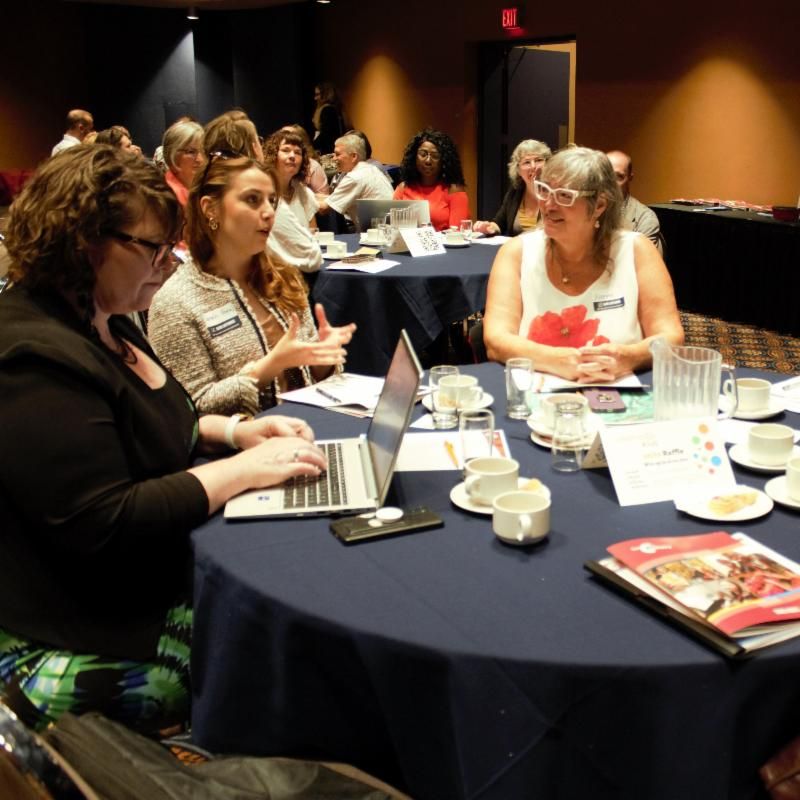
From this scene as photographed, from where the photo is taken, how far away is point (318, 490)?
65.2 inches

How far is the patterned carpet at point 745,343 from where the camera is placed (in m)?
5.62

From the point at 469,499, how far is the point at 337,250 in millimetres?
3414

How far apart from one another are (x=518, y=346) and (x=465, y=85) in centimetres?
838

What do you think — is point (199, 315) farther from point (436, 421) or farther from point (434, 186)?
point (434, 186)

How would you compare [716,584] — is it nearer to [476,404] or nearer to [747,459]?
[747,459]

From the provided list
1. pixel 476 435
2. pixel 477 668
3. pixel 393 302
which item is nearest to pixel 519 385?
pixel 476 435

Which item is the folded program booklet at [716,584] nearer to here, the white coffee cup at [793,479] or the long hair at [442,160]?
the white coffee cup at [793,479]

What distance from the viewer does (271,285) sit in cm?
271

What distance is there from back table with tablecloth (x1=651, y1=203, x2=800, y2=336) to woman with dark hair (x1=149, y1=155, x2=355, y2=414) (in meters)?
4.56

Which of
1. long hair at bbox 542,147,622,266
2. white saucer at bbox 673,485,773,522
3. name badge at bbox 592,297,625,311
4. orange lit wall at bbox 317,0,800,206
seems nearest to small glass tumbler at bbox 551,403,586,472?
white saucer at bbox 673,485,773,522

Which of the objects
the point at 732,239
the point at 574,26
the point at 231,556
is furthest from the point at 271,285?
the point at 574,26

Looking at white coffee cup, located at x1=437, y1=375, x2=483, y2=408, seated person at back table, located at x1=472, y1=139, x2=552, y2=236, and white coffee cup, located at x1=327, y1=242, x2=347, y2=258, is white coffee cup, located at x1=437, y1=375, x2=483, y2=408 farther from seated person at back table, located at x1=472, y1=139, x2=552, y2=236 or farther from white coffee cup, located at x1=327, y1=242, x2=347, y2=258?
seated person at back table, located at x1=472, y1=139, x2=552, y2=236

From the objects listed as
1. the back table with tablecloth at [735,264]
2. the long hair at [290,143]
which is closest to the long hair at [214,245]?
the long hair at [290,143]

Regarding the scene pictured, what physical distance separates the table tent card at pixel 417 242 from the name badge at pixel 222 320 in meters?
2.38
